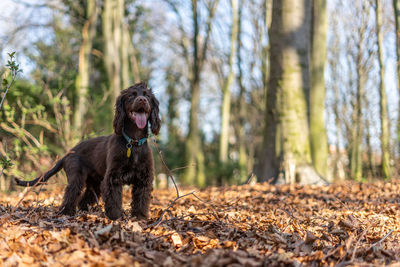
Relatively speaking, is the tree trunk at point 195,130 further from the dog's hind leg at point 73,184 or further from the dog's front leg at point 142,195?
the dog's front leg at point 142,195

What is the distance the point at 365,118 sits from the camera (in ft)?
79.8

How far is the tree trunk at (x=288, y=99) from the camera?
802 centimetres

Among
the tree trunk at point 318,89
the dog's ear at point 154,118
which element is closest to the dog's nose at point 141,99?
the dog's ear at point 154,118

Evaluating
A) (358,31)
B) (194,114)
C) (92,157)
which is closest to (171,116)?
(194,114)

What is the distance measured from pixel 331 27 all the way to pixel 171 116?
12741mm

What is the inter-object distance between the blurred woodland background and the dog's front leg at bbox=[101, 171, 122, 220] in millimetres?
945

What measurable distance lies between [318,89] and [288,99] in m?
3.38

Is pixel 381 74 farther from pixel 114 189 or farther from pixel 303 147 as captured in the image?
pixel 114 189

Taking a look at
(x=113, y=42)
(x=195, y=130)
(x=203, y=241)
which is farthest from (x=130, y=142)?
(x=195, y=130)

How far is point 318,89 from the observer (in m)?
11.1

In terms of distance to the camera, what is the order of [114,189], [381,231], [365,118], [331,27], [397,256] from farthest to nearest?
[331,27] < [365,118] < [114,189] < [381,231] < [397,256]

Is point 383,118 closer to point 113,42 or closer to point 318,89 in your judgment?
point 318,89

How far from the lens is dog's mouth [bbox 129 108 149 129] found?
15.0ft

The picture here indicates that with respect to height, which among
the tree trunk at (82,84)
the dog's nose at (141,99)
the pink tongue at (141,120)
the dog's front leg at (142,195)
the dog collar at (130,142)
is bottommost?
the dog's front leg at (142,195)
